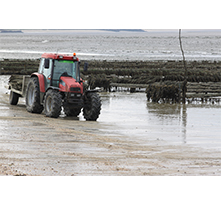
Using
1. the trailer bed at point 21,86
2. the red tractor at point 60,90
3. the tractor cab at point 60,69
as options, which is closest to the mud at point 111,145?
the red tractor at point 60,90

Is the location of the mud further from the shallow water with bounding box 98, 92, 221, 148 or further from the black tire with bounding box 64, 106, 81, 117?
the black tire with bounding box 64, 106, 81, 117

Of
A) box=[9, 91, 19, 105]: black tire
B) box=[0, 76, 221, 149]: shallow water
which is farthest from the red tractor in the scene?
box=[9, 91, 19, 105]: black tire

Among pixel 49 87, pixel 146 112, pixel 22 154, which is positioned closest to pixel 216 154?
pixel 22 154

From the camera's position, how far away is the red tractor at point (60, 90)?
1247 cm

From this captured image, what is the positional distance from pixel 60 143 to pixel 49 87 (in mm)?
4324

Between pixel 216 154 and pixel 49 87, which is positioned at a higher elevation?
pixel 49 87

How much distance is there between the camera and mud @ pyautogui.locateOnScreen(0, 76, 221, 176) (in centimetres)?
687

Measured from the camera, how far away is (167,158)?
786 centimetres

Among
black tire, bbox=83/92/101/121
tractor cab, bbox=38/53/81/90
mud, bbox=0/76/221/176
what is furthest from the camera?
tractor cab, bbox=38/53/81/90

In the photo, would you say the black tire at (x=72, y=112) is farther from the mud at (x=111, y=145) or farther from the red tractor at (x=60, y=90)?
the red tractor at (x=60, y=90)

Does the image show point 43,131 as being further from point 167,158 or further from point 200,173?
point 200,173

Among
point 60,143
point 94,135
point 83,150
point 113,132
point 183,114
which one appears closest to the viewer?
point 83,150

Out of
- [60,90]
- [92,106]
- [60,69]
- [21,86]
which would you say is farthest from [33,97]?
[21,86]

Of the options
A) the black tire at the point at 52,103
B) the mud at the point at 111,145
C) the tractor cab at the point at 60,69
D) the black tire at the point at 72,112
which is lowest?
the mud at the point at 111,145
